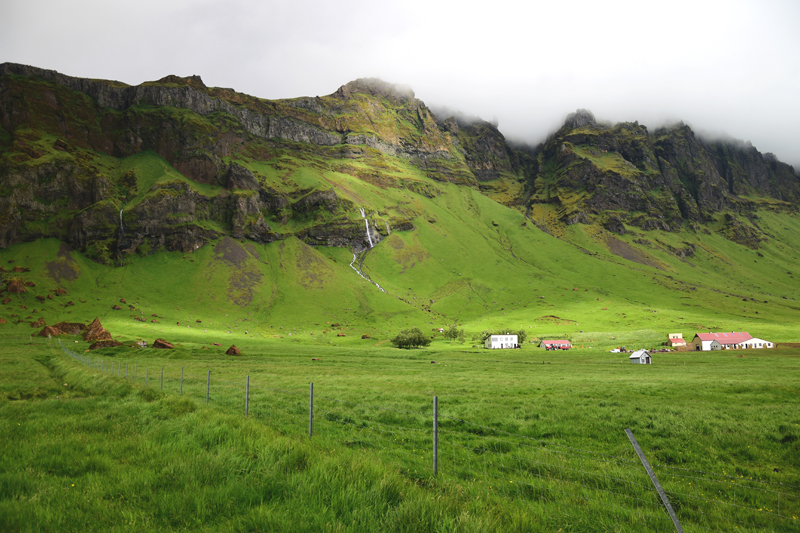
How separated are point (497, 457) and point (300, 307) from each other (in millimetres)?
151384

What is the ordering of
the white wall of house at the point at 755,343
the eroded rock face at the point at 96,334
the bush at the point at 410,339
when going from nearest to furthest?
the eroded rock face at the point at 96,334 → the white wall of house at the point at 755,343 → the bush at the point at 410,339

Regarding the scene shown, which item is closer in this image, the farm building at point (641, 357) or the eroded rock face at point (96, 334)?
the farm building at point (641, 357)

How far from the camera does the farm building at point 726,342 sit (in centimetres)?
9075

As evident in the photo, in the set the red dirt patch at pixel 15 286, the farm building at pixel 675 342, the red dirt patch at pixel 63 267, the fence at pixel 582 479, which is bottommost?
the farm building at pixel 675 342

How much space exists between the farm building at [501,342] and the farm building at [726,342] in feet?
146

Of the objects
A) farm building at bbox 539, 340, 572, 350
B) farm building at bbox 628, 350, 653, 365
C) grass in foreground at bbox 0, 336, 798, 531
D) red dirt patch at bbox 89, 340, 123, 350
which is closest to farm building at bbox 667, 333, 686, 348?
farm building at bbox 539, 340, 572, 350

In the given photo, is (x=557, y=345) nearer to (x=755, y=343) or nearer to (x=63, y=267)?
(x=755, y=343)

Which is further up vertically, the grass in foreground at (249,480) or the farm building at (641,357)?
the grass in foreground at (249,480)

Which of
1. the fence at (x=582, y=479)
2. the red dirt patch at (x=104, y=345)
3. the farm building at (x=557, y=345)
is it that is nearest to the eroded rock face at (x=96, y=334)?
the red dirt patch at (x=104, y=345)

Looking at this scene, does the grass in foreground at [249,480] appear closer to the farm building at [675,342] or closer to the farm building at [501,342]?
the farm building at [501,342]

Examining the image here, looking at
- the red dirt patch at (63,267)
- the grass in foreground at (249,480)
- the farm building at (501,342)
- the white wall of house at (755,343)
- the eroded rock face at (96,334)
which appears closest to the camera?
the grass in foreground at (249,480)

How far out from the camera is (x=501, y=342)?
104 m

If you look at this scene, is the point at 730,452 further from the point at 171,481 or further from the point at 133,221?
the point at 133,221

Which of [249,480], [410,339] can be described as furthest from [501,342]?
[249,480]
